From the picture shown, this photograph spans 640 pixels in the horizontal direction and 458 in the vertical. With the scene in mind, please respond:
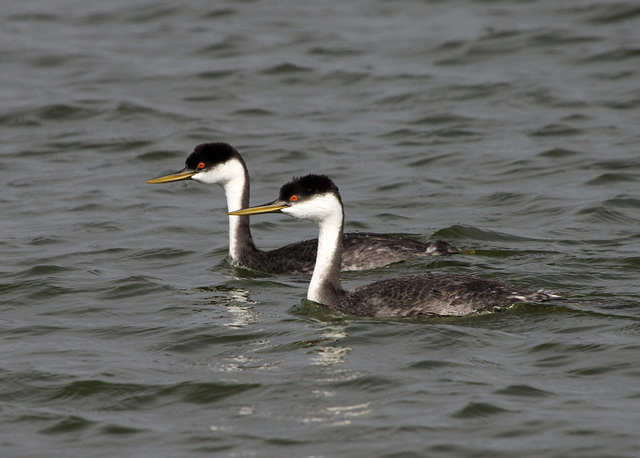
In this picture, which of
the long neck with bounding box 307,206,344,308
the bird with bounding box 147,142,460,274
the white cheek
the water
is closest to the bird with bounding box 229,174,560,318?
the long neck with bounding box 307,206,344,308

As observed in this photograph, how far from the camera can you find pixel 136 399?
8062 millimetres

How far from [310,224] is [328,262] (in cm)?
411

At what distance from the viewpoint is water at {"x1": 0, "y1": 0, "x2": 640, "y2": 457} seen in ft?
25.1

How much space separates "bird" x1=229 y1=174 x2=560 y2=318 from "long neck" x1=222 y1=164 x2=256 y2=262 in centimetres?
191

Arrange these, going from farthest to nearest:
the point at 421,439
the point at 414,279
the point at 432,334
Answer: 1. the point at 414,279
2. the point at 432,334
3. the point at 421,439

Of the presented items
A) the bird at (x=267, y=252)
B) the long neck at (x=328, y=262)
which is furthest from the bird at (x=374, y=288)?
the bird at (x=267, y=252)

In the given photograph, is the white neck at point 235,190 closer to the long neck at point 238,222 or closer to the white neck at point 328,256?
the long neck at point 238,222

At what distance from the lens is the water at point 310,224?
302 inches

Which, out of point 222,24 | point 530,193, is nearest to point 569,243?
point 530,193

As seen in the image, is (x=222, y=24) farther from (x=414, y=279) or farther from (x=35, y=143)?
(x=414, y=279)

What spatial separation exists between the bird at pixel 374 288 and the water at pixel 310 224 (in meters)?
0.15

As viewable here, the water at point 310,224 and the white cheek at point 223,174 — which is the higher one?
the white cheek at point 223,174

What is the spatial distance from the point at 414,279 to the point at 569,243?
310cm

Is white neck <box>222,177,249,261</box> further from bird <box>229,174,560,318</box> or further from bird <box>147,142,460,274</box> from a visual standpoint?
bird <box>229,174,560,318</box>
